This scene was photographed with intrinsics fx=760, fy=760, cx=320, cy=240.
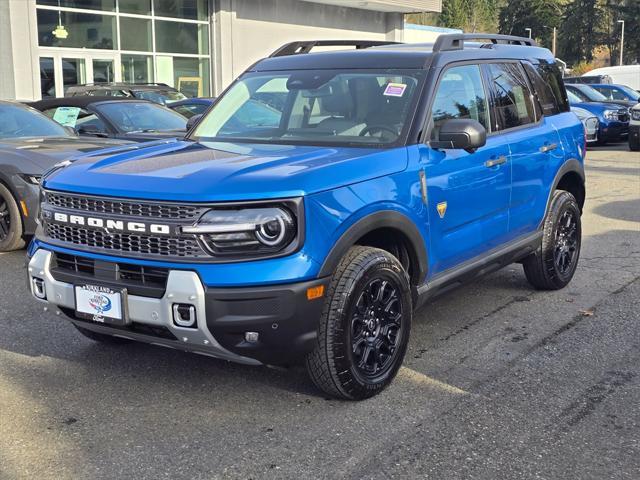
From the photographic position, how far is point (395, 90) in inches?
179

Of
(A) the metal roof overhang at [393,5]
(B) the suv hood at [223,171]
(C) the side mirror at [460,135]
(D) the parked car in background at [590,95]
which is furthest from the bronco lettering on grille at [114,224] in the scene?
(A) the metal roof overhang at [393,5]

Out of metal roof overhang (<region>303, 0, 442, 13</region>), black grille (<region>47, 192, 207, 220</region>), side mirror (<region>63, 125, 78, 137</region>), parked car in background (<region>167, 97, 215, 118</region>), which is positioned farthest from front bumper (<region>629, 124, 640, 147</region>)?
black grille (<region>47, 192, 207, 220</region>)

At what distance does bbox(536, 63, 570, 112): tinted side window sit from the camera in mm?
5993

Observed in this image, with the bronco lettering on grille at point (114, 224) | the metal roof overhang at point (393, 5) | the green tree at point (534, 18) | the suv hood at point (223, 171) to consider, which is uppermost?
the green tree at point (534, 18)

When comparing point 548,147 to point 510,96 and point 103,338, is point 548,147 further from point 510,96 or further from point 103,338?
point 103,338

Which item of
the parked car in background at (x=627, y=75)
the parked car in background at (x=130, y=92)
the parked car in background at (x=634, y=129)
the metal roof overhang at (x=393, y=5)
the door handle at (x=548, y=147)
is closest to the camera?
the door handle at (x=548, y=147)

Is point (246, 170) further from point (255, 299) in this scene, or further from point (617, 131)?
point (617, 131)

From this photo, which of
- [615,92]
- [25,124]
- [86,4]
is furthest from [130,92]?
[615,92]

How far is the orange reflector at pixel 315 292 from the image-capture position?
11.5 feet

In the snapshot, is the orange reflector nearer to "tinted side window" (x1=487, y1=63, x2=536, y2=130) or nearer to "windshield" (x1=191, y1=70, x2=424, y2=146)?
"windshield" (x1=191, y1=70, x2=424, y2=146)

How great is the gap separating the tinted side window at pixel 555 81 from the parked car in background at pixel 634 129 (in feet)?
39.1

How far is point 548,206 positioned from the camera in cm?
580

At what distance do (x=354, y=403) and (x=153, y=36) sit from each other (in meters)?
20.9

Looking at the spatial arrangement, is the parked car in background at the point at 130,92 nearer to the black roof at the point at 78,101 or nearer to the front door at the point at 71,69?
the black roof at the point at 78,101
